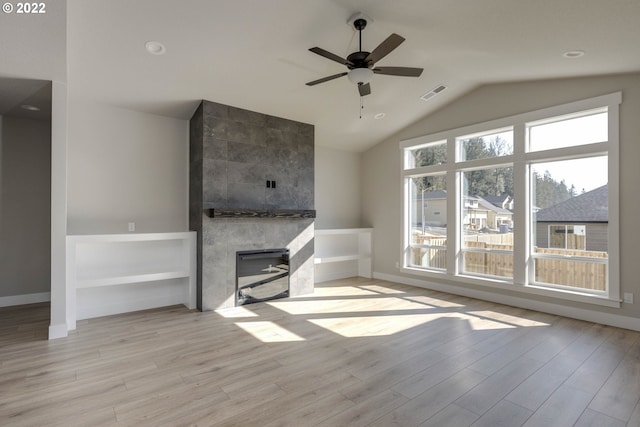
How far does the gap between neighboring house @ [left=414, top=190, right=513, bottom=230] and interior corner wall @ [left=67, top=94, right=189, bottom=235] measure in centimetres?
420

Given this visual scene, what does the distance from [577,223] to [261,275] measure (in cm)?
445

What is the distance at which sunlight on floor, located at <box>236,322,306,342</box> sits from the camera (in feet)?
11.7

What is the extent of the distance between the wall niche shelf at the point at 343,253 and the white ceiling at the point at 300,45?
278 cm

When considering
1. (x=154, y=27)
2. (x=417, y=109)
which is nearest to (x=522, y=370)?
(x=417, y=109)

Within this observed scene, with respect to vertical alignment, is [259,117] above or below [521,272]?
above

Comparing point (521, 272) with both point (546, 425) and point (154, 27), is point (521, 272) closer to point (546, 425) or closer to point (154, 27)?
point (546, 425)

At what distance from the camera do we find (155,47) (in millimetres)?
3430

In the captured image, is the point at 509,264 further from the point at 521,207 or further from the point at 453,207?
the point at 453,207

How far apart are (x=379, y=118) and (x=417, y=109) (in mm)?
649

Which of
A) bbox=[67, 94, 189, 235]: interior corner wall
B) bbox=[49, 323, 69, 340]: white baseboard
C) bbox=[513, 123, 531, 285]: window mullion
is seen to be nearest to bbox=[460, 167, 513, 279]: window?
bbox=[513, 123, 531, 285]: window mullion

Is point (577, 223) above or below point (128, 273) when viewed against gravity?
above

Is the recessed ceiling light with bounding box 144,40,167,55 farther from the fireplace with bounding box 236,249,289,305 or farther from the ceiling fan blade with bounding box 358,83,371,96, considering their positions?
the fireplace with bounding box 236,249,289,305

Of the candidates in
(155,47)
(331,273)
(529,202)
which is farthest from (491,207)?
(155,47)

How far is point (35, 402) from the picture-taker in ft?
7.76
